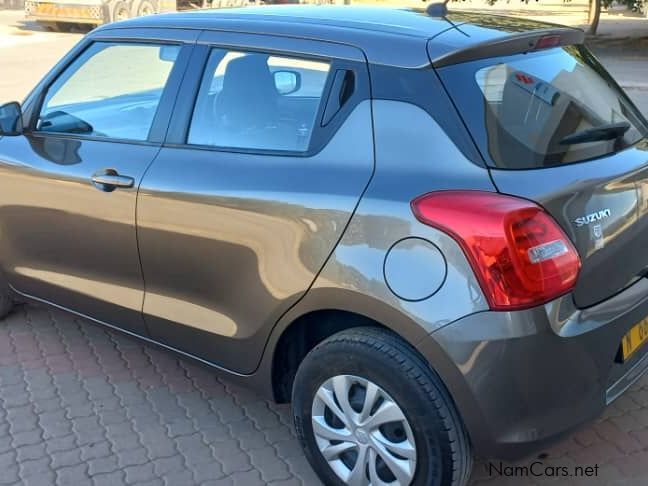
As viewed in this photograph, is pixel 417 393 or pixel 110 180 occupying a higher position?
pixel 110 180

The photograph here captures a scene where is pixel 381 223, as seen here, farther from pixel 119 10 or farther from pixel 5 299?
pixel 119 10

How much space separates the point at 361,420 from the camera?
8.52 feet

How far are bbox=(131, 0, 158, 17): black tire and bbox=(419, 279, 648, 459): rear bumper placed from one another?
831 inches

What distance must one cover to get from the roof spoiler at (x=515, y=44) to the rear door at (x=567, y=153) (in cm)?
2

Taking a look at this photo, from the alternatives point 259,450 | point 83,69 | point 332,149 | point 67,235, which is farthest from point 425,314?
point 83,69

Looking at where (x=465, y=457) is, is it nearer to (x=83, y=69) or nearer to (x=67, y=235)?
(x=67, y=235)

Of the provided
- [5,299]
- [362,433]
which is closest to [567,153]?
[362,433]

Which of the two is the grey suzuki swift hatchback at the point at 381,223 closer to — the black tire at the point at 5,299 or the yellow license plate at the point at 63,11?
the black tire at the point at 5,299

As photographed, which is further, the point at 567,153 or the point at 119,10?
the point at 119,10

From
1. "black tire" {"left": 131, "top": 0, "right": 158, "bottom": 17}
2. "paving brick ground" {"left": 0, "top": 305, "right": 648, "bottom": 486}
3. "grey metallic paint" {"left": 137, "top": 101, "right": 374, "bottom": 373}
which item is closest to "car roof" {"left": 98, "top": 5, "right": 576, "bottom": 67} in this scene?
"grey metallic paint" {"left": 137, "top": 101, "right": 374, "bottom": 373}

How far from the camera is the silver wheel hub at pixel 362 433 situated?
A: 2521mm

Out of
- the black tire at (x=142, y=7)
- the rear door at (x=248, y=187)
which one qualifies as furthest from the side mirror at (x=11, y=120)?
the black tire at (x=142, y=7)

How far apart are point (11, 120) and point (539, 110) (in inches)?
97.3

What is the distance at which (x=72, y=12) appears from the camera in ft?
69.7
